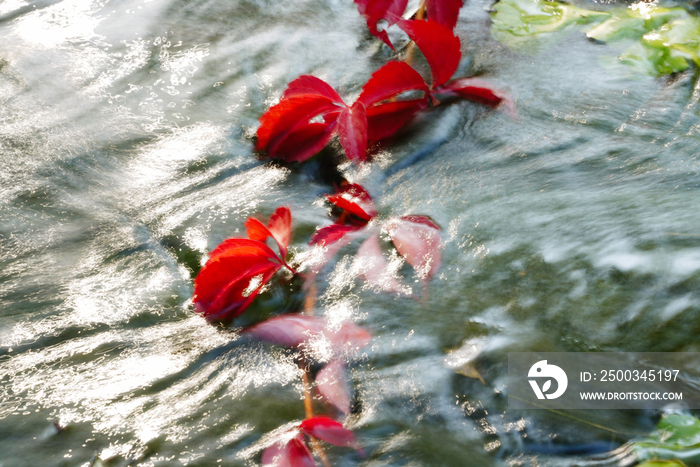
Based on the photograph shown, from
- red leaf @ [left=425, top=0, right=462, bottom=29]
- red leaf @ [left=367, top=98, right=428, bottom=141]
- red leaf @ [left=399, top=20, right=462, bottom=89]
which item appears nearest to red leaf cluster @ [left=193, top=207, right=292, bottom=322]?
red leaf @ [left=367, top=98, right=428, bottom=141]

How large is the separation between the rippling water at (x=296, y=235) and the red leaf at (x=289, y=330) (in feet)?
0.07

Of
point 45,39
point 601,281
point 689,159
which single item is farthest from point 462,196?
point 45,39

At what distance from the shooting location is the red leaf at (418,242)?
761 mm

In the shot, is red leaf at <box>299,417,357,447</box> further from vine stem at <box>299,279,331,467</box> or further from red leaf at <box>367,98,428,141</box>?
red leaf at <box>367,98,428,141</box>

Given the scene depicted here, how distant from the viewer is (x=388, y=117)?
991mm

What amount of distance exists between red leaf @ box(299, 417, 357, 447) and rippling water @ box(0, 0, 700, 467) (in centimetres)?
2

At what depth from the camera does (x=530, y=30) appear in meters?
1.20

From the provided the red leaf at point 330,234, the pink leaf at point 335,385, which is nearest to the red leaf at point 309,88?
the red leaf at point 330,234

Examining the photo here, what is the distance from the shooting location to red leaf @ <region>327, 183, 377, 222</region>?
0.84 m

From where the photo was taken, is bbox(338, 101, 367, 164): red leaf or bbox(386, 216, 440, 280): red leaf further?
bbox(338, 101, 367, 164): red leaf

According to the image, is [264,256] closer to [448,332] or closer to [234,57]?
[448,332]

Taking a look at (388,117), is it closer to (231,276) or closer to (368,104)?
(368,104)

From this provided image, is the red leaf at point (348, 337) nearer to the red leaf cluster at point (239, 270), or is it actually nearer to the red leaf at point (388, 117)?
the red leaf cluster at point (239, 270)

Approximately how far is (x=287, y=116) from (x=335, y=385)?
1.64 feet
